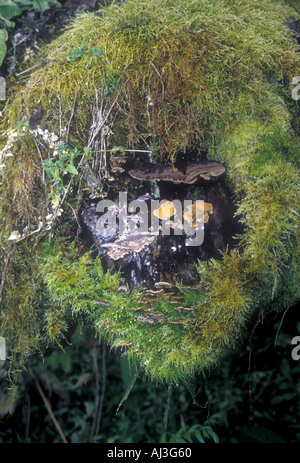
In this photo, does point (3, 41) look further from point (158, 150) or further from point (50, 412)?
point (50, 412)

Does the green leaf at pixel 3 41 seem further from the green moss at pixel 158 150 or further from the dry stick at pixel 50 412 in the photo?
the dry stick at pixel 50 412

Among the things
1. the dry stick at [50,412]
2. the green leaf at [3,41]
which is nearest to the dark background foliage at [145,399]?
the dry stick at [50,412]

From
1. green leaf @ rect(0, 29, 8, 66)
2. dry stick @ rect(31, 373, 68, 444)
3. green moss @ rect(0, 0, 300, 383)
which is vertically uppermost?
green leaf @ rect(0, 29, 8, 66)

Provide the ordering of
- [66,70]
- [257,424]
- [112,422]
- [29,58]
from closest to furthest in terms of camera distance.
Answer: [66,70] → [29,58] → [257,424] → [112,422]

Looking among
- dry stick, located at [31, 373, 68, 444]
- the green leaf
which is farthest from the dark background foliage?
the green leaf

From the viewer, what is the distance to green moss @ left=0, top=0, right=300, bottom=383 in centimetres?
191

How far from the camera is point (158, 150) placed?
81.7 inches

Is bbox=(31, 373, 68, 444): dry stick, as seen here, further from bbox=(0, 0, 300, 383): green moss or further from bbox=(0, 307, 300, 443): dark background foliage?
bbox=(0, 0, 300, 383): green moss

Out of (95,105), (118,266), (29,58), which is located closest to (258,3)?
(95,105)

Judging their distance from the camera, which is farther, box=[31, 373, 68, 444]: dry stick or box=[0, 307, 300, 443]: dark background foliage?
box=[31, 373, 68, 444]: dry stick

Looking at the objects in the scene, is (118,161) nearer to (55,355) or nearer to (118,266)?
(118,266)

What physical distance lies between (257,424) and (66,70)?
330 cm

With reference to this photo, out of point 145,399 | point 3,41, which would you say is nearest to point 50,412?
point 145,399

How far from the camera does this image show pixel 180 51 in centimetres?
195
